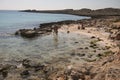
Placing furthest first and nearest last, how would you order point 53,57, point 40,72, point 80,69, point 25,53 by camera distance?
1. point 25,53
2. point 53,57
3. point 40,72
4. point 80,69

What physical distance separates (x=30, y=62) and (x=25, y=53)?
19.0ft

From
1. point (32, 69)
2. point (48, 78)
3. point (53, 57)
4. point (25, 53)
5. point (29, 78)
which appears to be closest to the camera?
point (48, 78)

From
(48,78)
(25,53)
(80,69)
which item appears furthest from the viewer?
(25,53)

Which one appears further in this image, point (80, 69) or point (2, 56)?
point (2, 56)

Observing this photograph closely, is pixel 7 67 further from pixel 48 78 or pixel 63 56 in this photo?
pixel 63 56

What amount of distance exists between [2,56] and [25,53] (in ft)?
11.8

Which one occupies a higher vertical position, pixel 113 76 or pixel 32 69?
pixel 113 76

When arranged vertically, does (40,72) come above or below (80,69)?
below

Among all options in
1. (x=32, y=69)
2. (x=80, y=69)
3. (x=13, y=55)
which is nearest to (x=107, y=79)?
(x=80, y=69)

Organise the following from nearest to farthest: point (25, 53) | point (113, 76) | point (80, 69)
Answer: point (113, 76) < point (80, 69) < point (25, 53)

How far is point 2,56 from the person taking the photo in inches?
1109

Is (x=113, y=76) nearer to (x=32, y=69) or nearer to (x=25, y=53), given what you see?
(x=32, y=69)

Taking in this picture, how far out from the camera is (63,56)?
27.4m

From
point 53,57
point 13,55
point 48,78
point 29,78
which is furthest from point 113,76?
point 13,55
